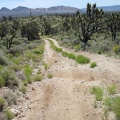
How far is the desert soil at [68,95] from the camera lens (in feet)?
28.0

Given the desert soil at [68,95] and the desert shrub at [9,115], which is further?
A: the desert soil at [68,95]

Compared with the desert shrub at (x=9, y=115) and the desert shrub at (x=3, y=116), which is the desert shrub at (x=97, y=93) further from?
the desert shrub at (x=3, y=116)

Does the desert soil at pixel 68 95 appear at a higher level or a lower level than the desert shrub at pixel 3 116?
lower

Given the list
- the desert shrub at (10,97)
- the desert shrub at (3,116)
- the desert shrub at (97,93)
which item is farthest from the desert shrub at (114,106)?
the desert shrub at (10,97)

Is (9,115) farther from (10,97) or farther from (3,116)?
(10,97)

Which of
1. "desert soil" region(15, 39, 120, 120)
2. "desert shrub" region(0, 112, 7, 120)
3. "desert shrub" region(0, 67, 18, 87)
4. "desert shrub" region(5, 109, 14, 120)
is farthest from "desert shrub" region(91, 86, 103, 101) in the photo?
"desert shrub" region(0, 67, 18, 87)

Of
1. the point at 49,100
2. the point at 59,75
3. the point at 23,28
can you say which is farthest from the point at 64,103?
the point at 23,28

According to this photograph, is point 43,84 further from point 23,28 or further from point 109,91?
point 23,28

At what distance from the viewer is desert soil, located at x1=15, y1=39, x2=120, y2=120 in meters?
8.53

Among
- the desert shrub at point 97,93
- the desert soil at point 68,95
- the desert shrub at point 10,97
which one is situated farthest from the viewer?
the desert shrub at point 10,97

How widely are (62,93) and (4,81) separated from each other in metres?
2.76

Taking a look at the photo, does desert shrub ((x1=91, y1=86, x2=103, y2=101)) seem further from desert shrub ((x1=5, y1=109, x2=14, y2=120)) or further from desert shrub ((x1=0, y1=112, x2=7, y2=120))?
desert shrub ((x1=0, y1=112, x2=7, y2=120))

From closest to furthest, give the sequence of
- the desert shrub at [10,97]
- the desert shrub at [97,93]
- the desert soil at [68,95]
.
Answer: the desert soil at [68,95], the desert shrub at [97,93], the desert shrub at [10,97]

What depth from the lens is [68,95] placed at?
35.3ft
